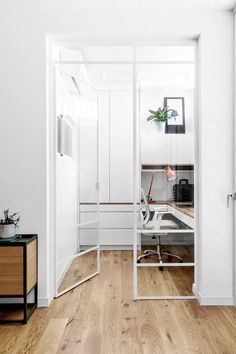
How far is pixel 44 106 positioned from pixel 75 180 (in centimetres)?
101

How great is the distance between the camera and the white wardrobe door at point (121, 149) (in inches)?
203

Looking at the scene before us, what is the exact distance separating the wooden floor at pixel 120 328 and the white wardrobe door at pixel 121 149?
204 cm

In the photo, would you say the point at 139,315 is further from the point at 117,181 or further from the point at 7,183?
the point at 117,181

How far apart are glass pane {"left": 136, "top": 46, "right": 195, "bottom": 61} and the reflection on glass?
2231mm

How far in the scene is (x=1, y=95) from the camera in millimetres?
3107

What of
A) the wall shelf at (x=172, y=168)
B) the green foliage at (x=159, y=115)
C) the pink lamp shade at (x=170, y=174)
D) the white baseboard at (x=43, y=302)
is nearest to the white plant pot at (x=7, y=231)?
the white baseboard at (x=43, y=302)

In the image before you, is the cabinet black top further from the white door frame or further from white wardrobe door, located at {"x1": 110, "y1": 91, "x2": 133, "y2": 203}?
white wardrobe door, located at {"x1": 110, "y1": 91, "x2": 133, "y2": 203}

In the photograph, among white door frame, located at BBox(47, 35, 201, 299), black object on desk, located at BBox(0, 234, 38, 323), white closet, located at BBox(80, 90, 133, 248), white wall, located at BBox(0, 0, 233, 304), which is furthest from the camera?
white closet, located at BBox(80, 90, 133, 248)

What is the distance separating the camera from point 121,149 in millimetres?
5328

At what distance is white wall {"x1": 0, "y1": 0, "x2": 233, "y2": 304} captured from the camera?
10.2 ft

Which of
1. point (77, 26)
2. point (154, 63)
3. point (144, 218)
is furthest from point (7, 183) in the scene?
point (154, 63)

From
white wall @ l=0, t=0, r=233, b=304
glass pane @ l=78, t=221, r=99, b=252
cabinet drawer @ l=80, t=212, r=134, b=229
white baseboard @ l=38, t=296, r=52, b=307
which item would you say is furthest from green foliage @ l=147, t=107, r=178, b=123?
cabinet drawer @ l=80, t=212, r=134, b=229

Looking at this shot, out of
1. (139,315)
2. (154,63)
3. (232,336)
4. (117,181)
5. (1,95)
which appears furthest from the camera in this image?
(117,181)

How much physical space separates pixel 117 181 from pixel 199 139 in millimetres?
2188
